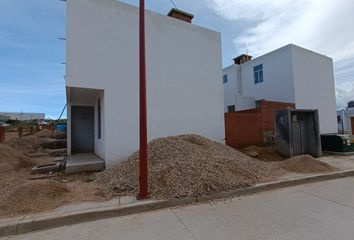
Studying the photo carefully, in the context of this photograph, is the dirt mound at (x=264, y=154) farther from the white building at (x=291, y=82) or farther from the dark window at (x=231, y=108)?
the dark window at (x=231, y=108)

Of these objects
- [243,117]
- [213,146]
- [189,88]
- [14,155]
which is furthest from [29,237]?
[243,117]

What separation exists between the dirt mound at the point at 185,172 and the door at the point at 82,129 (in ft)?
21.9

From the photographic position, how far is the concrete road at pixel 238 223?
142 inches

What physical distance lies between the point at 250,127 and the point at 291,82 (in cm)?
691

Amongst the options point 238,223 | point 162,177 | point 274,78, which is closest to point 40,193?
point 162,177

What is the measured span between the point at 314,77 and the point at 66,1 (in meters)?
18.5

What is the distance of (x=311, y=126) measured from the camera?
10.9 metres

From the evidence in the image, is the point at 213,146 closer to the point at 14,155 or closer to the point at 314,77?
the point at 14,155

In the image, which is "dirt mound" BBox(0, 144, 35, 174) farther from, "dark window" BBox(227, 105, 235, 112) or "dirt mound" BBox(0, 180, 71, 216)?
"dark window" BBox(227, 105, 235, 112)

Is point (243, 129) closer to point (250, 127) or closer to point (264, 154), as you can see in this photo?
point (250, 127)

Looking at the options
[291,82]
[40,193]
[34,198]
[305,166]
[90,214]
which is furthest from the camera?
[291,82]

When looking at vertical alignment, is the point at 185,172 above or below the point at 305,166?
above

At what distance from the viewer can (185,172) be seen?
589cm

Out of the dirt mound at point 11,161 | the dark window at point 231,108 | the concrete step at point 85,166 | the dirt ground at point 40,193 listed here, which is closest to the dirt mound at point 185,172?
the dirt ground at point 40,193
